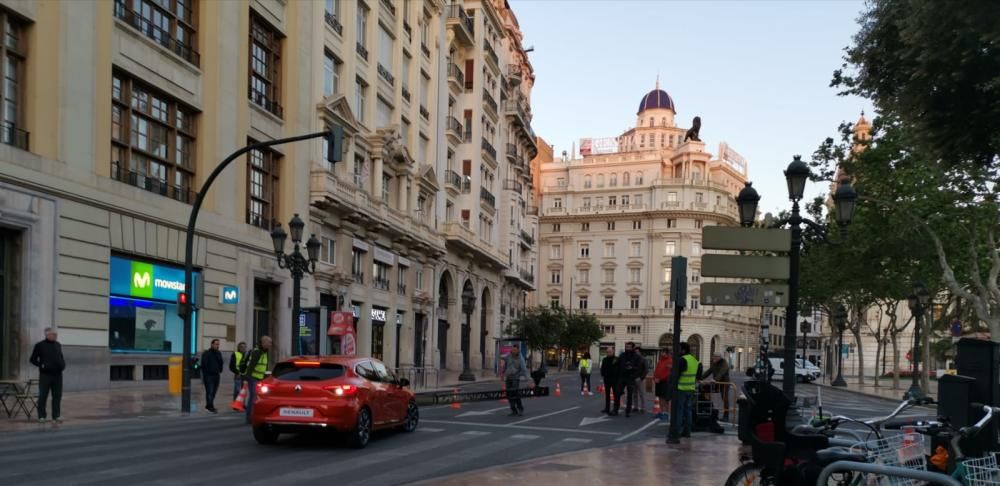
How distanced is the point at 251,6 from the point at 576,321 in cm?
4979

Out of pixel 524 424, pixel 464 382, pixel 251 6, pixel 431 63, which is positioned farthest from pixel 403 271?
pixel 524 424

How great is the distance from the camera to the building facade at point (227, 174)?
21.4 meters

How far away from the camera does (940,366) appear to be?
284ft

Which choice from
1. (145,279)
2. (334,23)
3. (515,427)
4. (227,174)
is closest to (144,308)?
(145,279)

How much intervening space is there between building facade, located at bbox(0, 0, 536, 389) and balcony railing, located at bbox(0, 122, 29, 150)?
0.03 meters

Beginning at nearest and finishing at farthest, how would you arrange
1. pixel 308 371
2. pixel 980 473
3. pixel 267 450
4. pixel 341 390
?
pixel 980 473 < pixel 267 450 < pixel 341 390 < pixel 308 371

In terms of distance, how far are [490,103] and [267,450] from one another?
1973 inches

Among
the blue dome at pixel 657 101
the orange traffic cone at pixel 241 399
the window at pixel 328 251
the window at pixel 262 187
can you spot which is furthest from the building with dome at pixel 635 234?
the orange traffic cone at pixel 241 399

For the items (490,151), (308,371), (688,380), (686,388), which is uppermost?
(490,151)

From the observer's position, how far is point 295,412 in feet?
41.9

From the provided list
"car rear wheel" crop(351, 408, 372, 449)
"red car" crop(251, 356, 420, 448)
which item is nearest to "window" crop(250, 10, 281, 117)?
"red car" crop(251, 356, 420, 448)

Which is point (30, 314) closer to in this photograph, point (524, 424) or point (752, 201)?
point (524, 424)

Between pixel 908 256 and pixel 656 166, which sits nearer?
pixel 908 256

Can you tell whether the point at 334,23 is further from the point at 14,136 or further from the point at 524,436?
the point at 524,436
